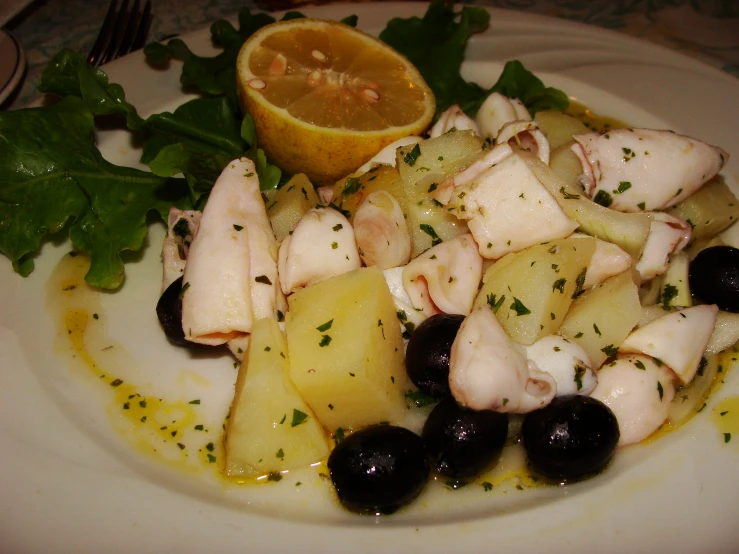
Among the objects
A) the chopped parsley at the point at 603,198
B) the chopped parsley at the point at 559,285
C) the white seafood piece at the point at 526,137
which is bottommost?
the chopped parsley at the point at 559,285

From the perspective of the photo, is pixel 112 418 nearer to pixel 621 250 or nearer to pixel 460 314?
pixel 460 314

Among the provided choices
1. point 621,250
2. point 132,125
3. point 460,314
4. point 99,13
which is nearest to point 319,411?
point 460,314

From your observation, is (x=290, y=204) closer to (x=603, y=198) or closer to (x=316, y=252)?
(x=316, y=252)

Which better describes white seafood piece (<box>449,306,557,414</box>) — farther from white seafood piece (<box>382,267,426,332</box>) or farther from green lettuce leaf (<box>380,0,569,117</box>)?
green lettuce leaf (<box>380,0,569,117</box>)

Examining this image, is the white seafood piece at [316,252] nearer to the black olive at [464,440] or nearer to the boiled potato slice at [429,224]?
the boiled potato slice at [429,224]

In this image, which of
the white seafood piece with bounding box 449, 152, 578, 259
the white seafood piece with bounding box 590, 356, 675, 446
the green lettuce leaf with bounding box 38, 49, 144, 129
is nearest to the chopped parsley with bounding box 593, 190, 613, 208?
the white seafood piece with bounding box 449, 152, 578, 259

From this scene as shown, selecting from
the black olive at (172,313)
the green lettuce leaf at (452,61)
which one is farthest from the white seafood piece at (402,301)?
the green lettuce leaf at (452,61)

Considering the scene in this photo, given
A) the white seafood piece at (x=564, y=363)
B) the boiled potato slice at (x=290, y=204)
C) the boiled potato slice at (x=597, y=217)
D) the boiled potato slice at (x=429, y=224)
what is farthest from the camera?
the boiled potato slice at (x=290, y=204)
